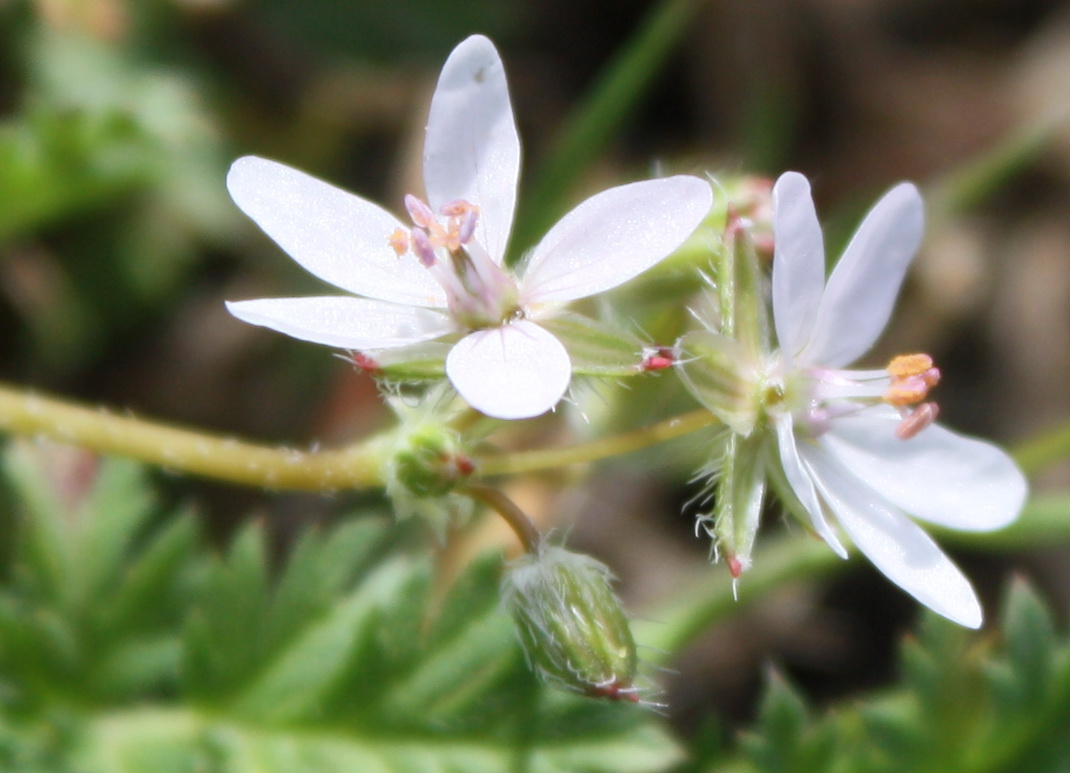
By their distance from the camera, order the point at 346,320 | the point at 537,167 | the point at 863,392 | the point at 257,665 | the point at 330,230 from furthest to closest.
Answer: the point at 537,167 → the point at 257,665 → the point at 863,392 → the point at 330,230 → the point at 346,320

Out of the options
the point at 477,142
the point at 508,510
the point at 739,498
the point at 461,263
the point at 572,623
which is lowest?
the point at 572,623

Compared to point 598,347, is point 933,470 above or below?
below

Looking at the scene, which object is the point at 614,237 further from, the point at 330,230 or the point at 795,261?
the point at 330,230

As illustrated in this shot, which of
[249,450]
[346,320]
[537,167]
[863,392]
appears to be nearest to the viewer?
[346,320]

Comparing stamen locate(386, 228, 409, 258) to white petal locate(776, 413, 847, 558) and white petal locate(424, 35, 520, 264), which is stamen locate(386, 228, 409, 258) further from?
white petal locate(776, 413, 847, 558)

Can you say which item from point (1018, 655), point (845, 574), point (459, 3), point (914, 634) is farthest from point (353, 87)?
point (1018, 655)

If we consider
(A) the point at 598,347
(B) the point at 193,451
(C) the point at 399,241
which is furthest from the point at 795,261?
(B) the point at 193,451
